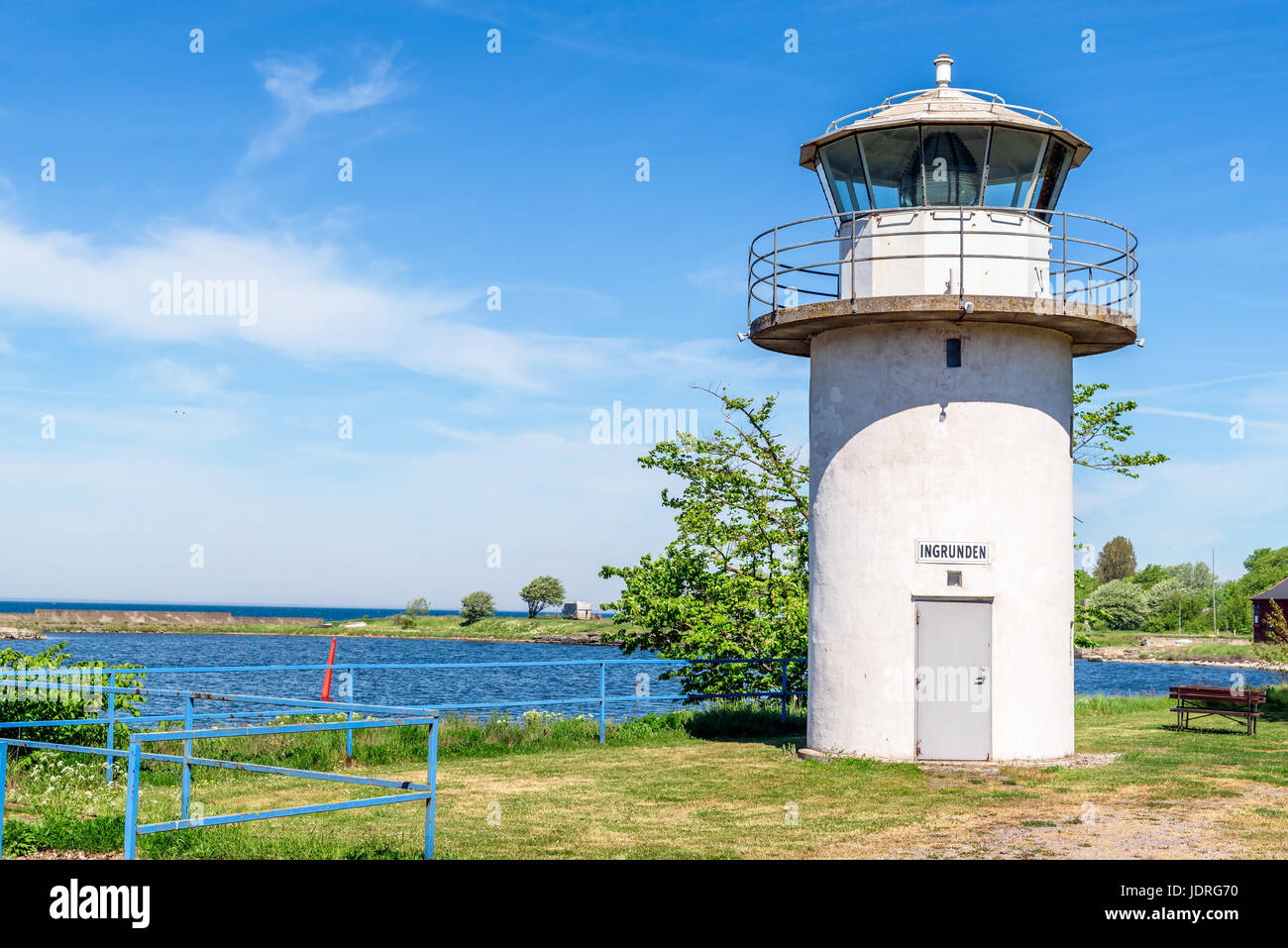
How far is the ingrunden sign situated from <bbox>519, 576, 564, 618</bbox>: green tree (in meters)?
114

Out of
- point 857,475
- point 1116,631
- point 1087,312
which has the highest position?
point 1087,312

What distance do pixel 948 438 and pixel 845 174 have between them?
4247 mm

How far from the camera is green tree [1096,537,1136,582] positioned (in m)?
162

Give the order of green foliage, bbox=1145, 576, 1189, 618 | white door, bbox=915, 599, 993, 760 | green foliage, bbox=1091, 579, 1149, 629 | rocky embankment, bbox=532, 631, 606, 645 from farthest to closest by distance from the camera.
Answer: green foliage, bbox=1145, 576, 1189, 618 < green foliage, bbox=1091, 579, 1149, 629 < rocky embankment, bbox=532, 631, 606, 645 < white door, bbox=915, 599, 993, 760

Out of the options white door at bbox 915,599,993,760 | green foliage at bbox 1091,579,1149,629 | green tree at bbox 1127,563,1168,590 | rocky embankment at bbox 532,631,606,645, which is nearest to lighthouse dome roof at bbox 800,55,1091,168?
white door at bbox 915,599,993,760

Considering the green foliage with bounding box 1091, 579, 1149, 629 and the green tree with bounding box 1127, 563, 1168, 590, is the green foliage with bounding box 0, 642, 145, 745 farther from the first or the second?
the green tree with bounding box 1127, 563, 1168, 590

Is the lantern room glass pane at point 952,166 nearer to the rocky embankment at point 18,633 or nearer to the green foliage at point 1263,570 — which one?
the rocky embankment at point 18,633

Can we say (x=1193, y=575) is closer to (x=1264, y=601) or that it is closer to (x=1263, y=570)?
(x=1263, y=570)

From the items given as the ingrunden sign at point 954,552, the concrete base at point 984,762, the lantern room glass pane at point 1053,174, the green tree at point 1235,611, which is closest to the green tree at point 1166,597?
the green tree at point 1235,611

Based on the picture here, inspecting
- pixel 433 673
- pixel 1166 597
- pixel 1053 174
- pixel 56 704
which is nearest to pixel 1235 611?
pixel 1166 597
